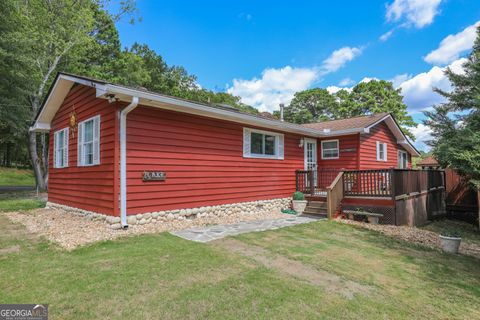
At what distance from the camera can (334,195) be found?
8.90 m

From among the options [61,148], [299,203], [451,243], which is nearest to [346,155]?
[299,203]

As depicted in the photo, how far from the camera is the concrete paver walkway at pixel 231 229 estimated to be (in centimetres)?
586

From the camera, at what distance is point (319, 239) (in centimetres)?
611

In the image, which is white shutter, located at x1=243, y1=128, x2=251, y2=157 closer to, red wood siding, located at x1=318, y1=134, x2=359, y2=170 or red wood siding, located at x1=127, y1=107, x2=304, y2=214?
red wood siding, located at x1=127, y1=107, x2=304, y2=214

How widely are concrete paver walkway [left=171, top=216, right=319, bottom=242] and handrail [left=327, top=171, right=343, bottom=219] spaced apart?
0.77 meters

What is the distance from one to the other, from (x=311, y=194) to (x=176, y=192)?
5.12 meters

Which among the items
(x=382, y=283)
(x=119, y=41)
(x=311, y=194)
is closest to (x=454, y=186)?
(x=311, y=194)

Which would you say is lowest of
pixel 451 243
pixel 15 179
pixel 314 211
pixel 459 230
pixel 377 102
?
pixel 459 230

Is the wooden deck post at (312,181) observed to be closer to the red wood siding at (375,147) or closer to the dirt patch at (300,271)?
the red wood siding at (375,147)

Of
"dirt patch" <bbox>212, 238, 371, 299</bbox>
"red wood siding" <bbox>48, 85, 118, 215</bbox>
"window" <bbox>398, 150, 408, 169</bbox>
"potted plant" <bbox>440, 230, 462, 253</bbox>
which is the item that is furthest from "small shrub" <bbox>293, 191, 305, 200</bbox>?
"window" <bbox>398, 150, 408, 169</bbox>

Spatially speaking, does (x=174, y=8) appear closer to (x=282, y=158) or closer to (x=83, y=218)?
(x=282, y=158)

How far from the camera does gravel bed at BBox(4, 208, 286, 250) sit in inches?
219

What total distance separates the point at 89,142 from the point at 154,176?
2.32m

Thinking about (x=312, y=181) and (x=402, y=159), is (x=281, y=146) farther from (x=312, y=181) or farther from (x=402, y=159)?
(x=402, y=159)
